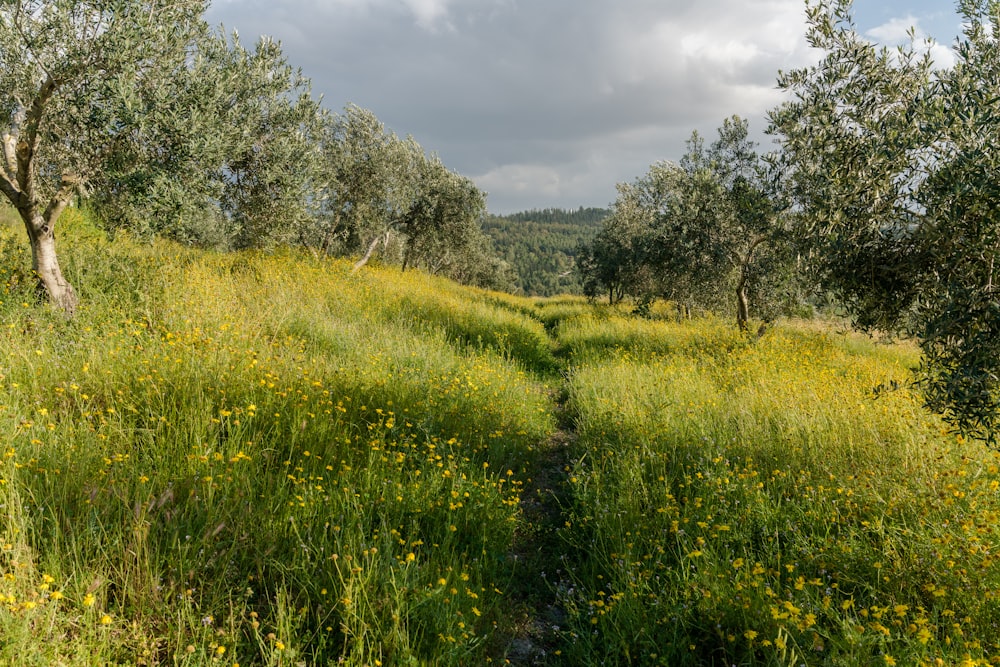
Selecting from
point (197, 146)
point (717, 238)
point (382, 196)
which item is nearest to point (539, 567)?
point (197, 146)

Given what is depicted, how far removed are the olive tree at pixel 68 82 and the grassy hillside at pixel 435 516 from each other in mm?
1619

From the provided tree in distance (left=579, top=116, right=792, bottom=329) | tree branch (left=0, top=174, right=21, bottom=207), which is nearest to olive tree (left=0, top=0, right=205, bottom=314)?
tree branch (left=0, top=174, right=21, bottom=207)

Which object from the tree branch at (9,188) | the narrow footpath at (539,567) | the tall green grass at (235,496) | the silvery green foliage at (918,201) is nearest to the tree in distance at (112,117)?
the tree branch at (9,188)

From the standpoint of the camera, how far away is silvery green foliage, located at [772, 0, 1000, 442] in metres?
4.19

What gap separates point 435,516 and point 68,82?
28.5 feet

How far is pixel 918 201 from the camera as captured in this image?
4664mm

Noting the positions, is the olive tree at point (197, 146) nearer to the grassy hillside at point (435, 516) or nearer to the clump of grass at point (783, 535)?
the grassy hillside at point (435, 516)

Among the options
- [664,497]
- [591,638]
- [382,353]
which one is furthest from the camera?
[382,353]

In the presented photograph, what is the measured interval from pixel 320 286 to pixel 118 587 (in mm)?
11945

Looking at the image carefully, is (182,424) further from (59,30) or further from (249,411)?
(59,30)

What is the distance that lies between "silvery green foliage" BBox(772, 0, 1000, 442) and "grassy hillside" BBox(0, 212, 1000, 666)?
1.07 m

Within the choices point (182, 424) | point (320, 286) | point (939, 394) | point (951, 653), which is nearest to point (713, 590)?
point (951, 653)

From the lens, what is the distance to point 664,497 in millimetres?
5215

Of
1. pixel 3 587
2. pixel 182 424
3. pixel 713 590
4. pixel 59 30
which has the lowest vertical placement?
pixel 713 590
